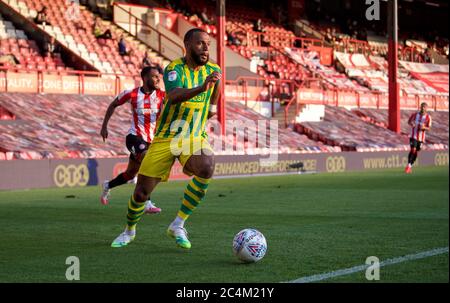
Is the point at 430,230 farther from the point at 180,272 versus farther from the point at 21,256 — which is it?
the point at 21,256

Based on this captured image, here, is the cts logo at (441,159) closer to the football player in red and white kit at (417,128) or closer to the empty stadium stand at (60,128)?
the football player in red and white kit at (417,128)

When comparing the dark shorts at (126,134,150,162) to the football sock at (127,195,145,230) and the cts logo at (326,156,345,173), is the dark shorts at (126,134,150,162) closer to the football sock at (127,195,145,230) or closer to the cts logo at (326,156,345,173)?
the football sock at (127,195,145,230)

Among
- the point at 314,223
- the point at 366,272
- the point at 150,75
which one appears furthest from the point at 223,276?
the point at 150,75

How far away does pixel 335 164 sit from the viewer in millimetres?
26047

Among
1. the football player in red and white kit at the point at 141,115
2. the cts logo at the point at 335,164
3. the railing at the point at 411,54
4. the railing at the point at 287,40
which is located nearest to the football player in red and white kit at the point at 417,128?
the cts logo at the point at 335,164

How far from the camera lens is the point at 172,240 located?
802cm

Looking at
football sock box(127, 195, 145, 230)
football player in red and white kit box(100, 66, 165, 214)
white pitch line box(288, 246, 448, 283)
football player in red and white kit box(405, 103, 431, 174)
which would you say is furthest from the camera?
football player in red and white kit box(405, 103, 431, 174)

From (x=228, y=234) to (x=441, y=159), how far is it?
80.8 feet

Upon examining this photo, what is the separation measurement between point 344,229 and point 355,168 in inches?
716

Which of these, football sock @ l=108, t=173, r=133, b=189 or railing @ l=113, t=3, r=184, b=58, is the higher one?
railing @ l=113, t=3, r=184, b=58

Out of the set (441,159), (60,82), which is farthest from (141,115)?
(441,159)

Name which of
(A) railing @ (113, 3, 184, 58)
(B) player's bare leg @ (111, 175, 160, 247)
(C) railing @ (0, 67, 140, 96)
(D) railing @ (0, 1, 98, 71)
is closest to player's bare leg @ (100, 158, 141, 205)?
(B) player's bare leg @ (111, 175, 160, 247)

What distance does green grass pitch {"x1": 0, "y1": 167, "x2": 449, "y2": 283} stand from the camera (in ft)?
19.9

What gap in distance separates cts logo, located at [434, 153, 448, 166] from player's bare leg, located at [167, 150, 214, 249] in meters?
25.1
